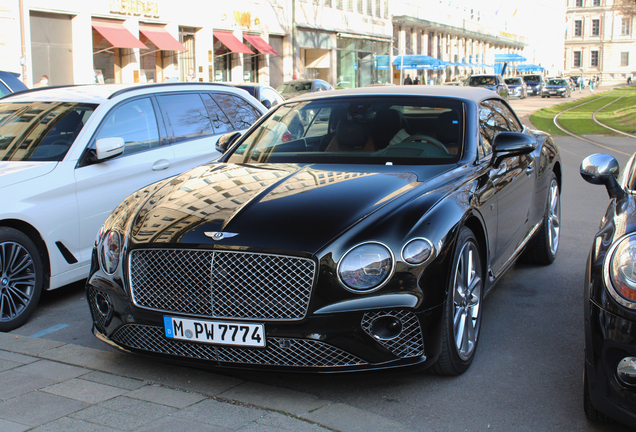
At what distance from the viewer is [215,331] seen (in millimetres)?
3217

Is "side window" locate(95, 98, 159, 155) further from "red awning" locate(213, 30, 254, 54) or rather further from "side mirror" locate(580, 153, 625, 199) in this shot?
"red awning" locate(213, 30, 254, 54)

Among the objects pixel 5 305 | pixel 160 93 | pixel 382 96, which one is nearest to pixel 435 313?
pixel 382 96

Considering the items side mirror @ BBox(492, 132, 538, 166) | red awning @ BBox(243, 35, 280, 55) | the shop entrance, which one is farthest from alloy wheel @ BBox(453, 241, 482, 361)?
red awning @ BBox(243, 35, 280, 55)

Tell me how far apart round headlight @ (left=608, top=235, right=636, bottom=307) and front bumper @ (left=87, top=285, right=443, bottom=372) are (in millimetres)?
806

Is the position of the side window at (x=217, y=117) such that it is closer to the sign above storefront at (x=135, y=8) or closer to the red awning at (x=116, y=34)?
the red awning at (x=116, y=34)

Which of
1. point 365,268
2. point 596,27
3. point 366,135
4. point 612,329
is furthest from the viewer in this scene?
point 596,27

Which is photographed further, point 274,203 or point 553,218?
point 553,218

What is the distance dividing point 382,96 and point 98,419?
2.78 m

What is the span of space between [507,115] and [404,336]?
303 cm

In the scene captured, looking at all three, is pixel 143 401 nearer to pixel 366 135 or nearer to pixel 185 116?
pixel 366 135

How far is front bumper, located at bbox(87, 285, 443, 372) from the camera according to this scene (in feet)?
10.2

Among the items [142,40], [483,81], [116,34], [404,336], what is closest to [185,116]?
[404,336]

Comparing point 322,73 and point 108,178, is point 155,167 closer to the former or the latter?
point 108,178

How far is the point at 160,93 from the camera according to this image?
6305 mm
